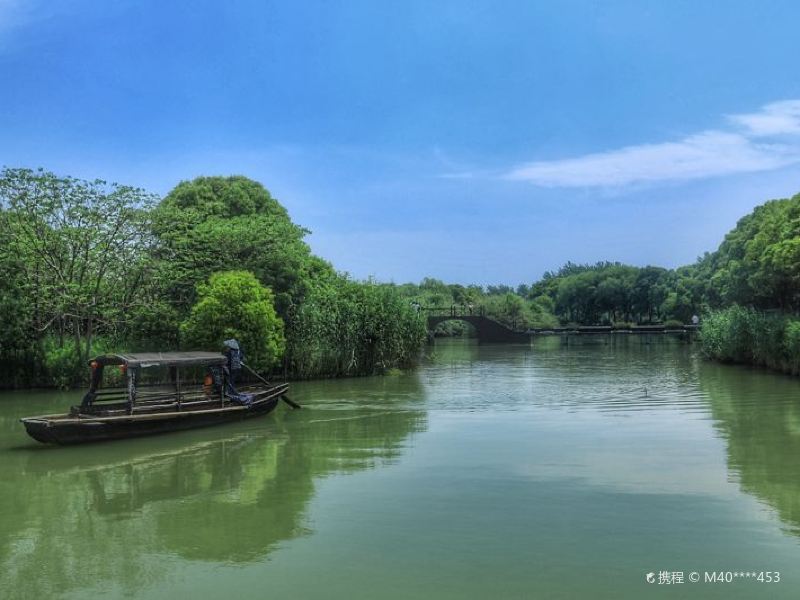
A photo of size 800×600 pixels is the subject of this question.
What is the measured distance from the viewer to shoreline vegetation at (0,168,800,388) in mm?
25406

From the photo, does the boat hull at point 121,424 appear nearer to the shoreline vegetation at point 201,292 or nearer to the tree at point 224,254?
the shoreline vegetation at point 201,292

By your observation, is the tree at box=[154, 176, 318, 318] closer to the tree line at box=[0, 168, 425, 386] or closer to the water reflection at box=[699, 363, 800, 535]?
the tree line at box=[0, 168, 425, 386]

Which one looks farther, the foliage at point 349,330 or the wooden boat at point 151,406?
the foliage at point 349,330

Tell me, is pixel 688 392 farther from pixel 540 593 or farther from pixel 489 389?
pixel 540 593

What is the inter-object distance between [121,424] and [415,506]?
829 centimetres

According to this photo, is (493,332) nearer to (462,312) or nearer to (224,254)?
(462,312)

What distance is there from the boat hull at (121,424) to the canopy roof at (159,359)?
117 centimetres

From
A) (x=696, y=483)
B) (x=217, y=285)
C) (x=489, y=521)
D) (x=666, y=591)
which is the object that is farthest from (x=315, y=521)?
(x=217, y=285)

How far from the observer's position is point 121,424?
16.1m

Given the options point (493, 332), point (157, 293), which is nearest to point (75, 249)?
point (157, 293)

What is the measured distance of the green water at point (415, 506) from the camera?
792 cm

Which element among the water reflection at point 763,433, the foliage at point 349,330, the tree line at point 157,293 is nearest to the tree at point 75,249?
the tree line at point 157,293

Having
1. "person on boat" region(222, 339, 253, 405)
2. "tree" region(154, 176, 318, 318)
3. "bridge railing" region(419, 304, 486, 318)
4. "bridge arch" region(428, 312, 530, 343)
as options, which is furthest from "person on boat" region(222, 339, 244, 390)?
"bridge arch" region(428, 312, 530, 343)

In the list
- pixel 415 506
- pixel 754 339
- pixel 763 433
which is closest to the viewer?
pixel 415 506
